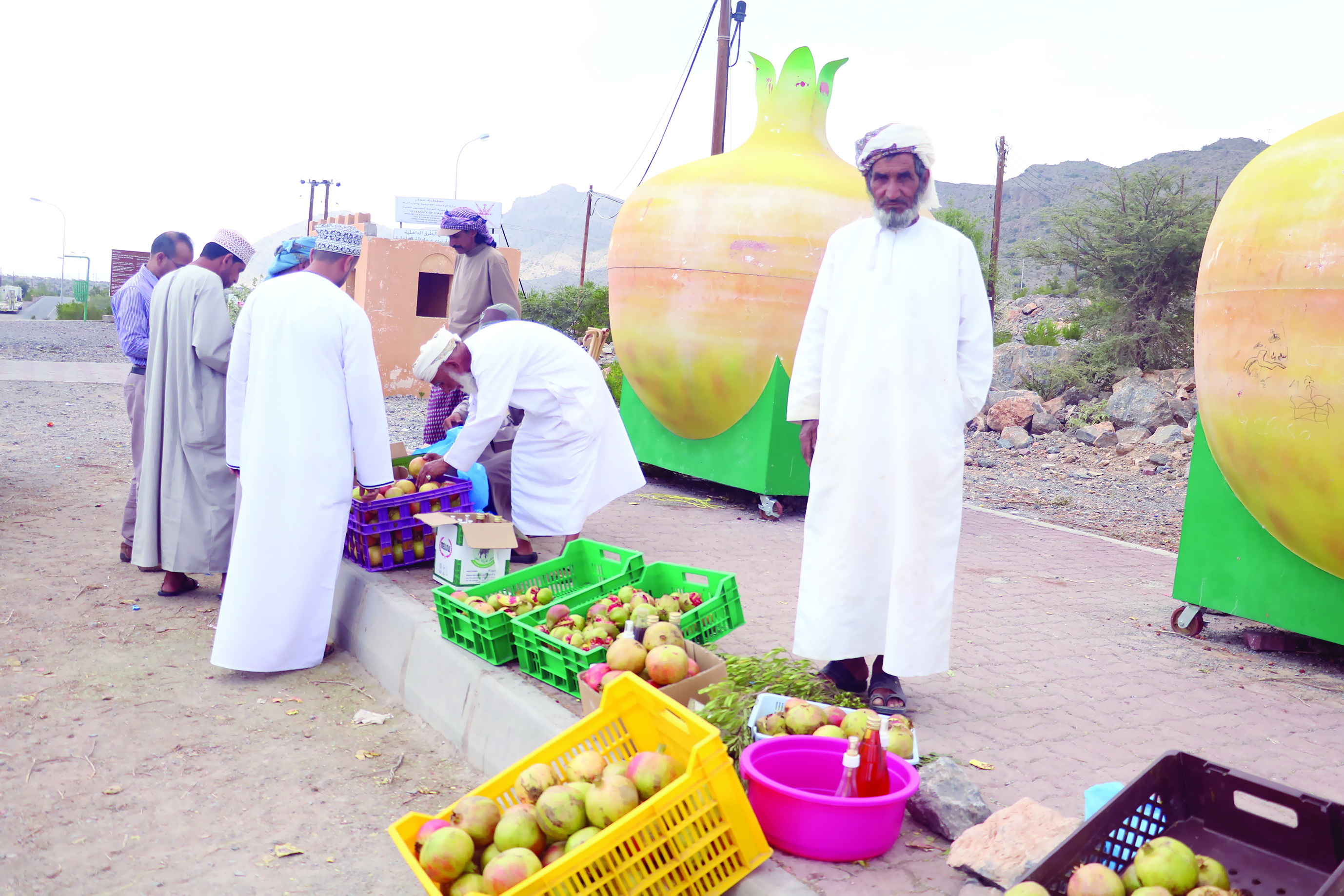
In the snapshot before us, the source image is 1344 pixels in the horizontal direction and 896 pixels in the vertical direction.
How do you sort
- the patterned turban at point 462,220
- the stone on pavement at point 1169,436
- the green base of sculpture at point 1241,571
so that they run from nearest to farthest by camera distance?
1. the green base of sculpture at point 1241,571
2. the patterned turban at point 462,220
3. the stone on pavement at point 1169,436

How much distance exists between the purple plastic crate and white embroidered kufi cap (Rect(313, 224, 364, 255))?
132cm

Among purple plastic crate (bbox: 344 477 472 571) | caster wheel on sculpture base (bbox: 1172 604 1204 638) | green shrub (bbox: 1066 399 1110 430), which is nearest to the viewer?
caster wheel on sculpture base (bbox: 1172 604 1204 638)

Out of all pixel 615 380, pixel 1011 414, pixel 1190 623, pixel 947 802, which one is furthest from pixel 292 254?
pixel 1011 414

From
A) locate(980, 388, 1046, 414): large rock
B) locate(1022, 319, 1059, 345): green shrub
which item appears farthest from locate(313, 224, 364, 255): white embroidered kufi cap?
locate(1022, 319, 1059, 345): green shrub

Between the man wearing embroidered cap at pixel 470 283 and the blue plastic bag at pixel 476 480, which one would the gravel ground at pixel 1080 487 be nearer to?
the man wearing embroidered cap at pixel 470 283

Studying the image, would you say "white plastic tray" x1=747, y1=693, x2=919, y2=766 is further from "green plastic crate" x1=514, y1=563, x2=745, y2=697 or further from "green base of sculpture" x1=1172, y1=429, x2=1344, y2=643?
"green base of sculpture" x1=1172, y1=429, x2=1344, y2=643

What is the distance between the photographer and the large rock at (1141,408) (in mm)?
13648

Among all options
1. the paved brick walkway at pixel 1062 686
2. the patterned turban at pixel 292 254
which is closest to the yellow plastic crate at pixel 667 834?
the paved brick walkway at pixel 1062 686

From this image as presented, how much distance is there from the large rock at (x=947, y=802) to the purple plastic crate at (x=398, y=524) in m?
3.23

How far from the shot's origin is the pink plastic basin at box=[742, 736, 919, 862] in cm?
257

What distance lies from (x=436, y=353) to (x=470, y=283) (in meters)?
2.00

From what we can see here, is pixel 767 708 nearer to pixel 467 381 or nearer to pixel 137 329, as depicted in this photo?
pixel 467 381

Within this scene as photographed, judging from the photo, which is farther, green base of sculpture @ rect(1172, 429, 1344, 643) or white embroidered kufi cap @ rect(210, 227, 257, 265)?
white embroidered kufi cap @ rect(210, 227, 257, 265)

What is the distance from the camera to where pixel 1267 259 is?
424cm
